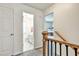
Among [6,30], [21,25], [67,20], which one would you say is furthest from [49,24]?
[6,30]

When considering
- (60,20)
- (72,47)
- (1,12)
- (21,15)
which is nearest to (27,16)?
(21,15)

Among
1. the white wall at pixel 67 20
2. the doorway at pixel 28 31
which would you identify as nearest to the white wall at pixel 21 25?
the doorway at pixel 28 31

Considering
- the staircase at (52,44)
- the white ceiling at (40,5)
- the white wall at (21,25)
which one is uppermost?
the white ceiling at (40,5)

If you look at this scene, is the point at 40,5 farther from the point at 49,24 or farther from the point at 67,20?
the point at 67,20

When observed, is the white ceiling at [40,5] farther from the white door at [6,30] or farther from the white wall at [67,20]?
the white door at [6,30]

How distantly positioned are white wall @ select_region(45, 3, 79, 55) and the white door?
0.56m

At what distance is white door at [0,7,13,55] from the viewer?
5.42 feet

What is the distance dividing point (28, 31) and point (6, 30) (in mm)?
323

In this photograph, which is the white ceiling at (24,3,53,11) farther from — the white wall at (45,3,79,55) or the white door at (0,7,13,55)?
the white door at (0,7,13,55)

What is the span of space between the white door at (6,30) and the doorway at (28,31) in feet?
0.64

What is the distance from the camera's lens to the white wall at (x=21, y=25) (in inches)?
66.6

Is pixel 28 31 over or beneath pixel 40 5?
beneath

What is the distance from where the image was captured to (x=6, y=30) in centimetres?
168

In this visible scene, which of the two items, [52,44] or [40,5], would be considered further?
[52,44]
